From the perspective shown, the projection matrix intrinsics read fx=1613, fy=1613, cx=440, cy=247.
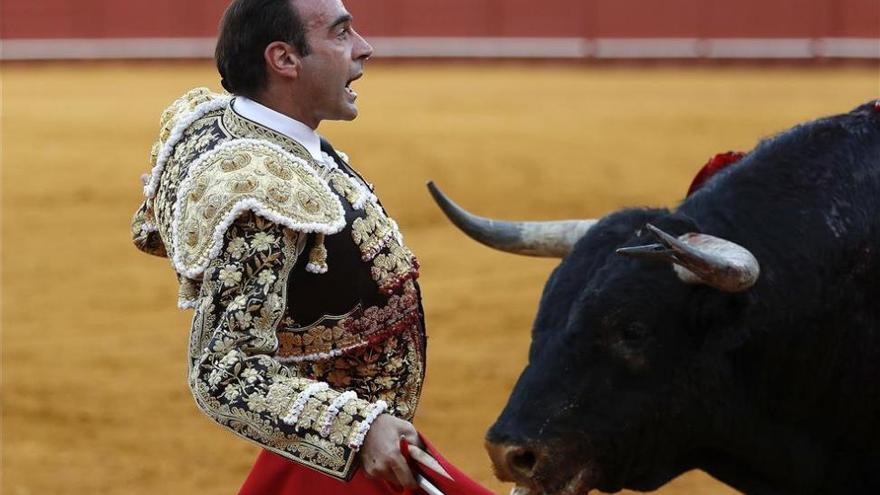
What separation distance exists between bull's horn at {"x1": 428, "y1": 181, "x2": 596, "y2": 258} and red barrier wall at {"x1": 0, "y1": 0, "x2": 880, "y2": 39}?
47.0 ft

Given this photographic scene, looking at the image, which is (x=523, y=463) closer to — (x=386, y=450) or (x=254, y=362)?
(x=386, y=450)

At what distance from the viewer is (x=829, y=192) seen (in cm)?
283

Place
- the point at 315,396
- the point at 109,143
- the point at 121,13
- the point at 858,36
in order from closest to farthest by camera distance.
Result: the point at 315,396, the point at 109,143, the point at 858,36, the point at 121,13

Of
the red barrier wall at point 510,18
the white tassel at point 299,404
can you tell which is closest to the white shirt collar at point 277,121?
the white tassel at point 299,404

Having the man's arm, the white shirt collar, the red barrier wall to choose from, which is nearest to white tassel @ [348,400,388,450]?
the man's arm

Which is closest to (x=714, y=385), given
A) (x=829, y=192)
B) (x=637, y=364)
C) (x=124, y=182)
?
(x=637, y=364)

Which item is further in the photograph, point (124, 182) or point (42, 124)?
A: point (42, 124)

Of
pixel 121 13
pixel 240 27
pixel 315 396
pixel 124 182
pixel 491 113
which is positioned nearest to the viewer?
pixel 315 396

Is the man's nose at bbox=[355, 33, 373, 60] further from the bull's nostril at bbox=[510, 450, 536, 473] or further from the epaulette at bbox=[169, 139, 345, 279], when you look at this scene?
the bull's nostril at bbox=[510, 450, 536, 473]

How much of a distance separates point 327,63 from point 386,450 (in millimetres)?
650

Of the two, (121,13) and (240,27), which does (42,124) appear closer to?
(121,13)

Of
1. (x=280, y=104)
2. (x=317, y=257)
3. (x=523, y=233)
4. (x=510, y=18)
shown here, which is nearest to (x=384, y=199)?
(x=523, y=233)

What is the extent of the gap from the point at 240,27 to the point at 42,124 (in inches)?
419

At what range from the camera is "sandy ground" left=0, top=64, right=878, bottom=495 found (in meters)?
5.80
